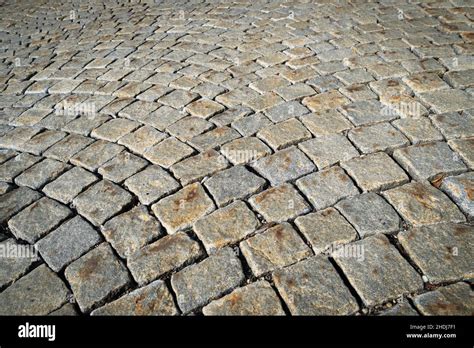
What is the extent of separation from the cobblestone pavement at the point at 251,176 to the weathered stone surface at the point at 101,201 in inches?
0.6

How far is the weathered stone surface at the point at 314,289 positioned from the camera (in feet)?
5.67

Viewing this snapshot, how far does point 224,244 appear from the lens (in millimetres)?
2082

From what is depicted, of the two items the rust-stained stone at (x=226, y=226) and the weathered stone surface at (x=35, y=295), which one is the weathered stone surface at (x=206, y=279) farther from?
the weathered stone surface at (x=35, y=295)

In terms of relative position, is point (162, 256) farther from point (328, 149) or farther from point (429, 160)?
point (429, 160)

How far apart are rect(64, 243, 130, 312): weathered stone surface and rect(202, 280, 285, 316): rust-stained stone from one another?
0.56m

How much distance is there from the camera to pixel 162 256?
2.04 metres

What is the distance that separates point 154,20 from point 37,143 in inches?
145

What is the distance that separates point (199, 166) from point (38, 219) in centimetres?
120

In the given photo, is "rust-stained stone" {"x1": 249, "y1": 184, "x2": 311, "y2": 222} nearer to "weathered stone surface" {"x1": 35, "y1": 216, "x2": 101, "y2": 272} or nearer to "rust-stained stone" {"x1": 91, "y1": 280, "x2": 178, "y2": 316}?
"rust-stained stone" {"x1": 91, "y1": 280, "x2": 178, "y2": 316}

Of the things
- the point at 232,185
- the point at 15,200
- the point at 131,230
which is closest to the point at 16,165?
the point at 15,200

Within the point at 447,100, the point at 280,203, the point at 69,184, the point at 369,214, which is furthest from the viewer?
the point at 447,100

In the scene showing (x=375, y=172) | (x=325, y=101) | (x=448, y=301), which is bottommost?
(x=448, y=301)

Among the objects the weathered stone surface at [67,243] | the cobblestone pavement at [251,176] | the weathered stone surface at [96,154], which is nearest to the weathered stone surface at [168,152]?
the cobblestone pavement at [251,176]
